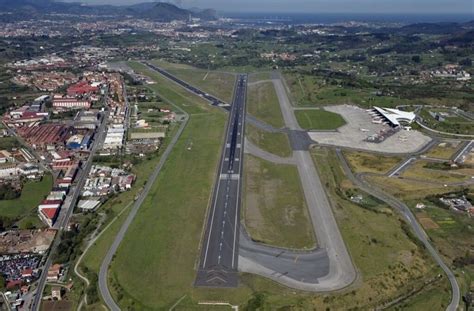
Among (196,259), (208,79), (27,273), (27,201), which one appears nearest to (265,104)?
(208,79)

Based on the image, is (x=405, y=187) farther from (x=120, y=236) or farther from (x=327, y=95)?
(x=327, y=95)

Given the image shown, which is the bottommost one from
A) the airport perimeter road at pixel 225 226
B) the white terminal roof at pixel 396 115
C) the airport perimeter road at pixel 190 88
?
the airport perimeter road at pixel 190 88

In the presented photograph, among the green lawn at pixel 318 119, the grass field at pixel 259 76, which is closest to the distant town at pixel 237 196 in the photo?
the green lawn at pixel 318 119

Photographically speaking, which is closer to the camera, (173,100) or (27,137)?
(27,137)

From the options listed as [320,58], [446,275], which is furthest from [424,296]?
[320,58]

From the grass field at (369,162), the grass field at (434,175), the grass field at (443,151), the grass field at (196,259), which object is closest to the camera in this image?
the grass field at (196,259)

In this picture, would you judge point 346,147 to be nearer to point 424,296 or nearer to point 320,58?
point 424,296

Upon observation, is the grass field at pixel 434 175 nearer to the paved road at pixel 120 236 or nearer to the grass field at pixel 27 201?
the paved road at pixel 120 236
